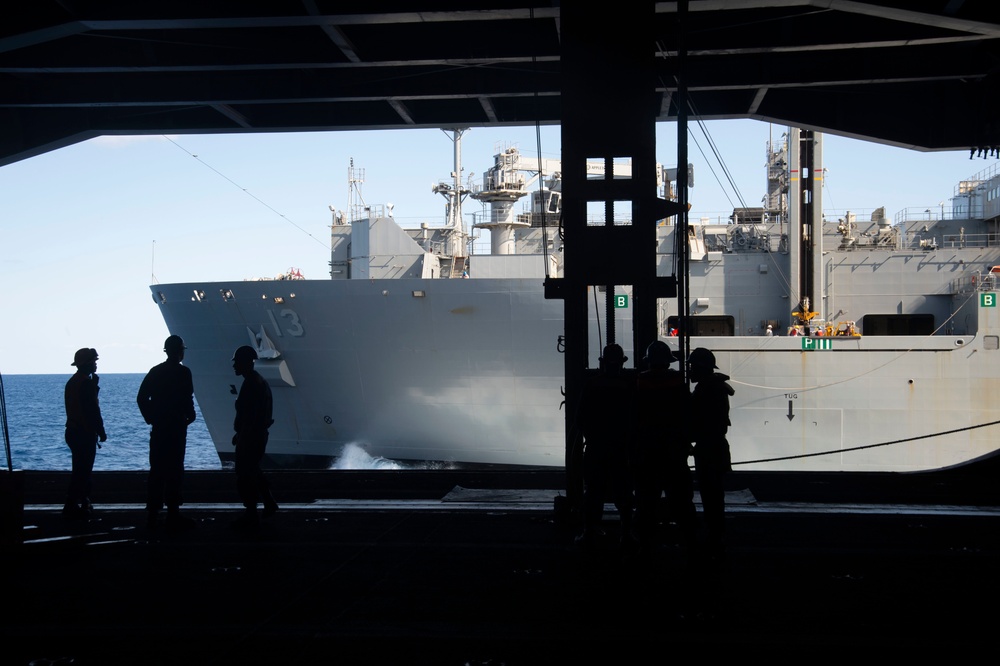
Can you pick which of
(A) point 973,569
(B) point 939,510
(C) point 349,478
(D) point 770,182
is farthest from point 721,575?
(D) point 770,182

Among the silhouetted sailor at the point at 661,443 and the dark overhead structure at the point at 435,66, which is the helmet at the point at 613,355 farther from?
the dark overhead structure at the point at 435,66

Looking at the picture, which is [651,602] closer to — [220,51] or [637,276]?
[637,276]

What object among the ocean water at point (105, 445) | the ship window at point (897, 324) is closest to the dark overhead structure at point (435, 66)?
the ship window at point (897, 324)

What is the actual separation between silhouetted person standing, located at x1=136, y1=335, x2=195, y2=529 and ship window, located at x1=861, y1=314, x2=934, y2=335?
71.2ft

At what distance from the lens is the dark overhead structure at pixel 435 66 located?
1091 centimetres

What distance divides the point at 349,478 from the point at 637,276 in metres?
5.70

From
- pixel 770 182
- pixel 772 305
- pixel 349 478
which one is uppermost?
pixel 770 182

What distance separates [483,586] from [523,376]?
16.4 metres

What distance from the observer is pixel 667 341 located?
2434cm

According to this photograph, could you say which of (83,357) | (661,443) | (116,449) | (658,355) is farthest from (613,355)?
(116,449)

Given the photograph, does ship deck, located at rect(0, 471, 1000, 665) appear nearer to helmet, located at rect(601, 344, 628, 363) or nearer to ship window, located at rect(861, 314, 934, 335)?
helmet, located at rect(601, 344, 628, 363)

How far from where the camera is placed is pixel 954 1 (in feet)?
33.3

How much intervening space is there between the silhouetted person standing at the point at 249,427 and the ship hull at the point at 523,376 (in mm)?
13663

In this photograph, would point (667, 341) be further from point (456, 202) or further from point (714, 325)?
point (456, 202)
